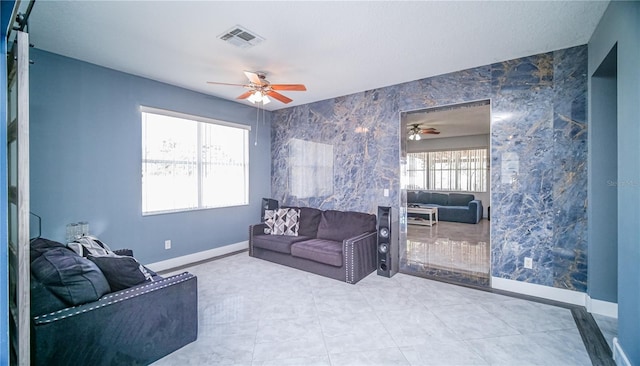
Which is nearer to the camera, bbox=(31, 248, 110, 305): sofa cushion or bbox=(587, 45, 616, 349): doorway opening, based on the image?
bbox=(31, 248, 110, 305): sofa cushion

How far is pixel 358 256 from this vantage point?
139 inches

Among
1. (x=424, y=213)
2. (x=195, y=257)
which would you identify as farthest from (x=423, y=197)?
(x=195, y=257)

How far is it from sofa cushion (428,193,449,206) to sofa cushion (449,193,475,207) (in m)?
0.12

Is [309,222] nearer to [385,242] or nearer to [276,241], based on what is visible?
[276,241]

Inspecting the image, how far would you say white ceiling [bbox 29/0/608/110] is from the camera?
2.21 meters

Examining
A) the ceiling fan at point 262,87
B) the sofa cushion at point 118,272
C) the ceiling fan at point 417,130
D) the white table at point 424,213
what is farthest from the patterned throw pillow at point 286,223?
the ceiling fan at point 417,130

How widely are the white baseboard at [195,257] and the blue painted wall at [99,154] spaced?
0.09 m

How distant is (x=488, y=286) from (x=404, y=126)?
2.40 metres

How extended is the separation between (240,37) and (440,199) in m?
7.77

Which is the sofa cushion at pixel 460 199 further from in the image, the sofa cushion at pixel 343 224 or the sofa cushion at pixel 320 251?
the sofa cushion at pixel 320 251

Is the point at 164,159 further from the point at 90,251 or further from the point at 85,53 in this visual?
the point at 90,251

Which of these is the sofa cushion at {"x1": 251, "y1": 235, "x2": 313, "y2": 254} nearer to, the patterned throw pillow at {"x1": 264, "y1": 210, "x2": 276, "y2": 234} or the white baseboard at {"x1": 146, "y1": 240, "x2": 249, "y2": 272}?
the patterned throw pillow at {"x1": 264, "y1": 210, "x2": 276, "y2": 234}

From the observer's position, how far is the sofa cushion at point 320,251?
3.57 metres

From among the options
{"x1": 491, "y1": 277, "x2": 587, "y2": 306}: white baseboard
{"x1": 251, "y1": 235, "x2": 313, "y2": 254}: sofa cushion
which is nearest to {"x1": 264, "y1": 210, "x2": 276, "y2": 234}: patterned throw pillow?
{"x1": 251, "y1": 235, "x2": 313, "y2": 254}: sofa cushion
